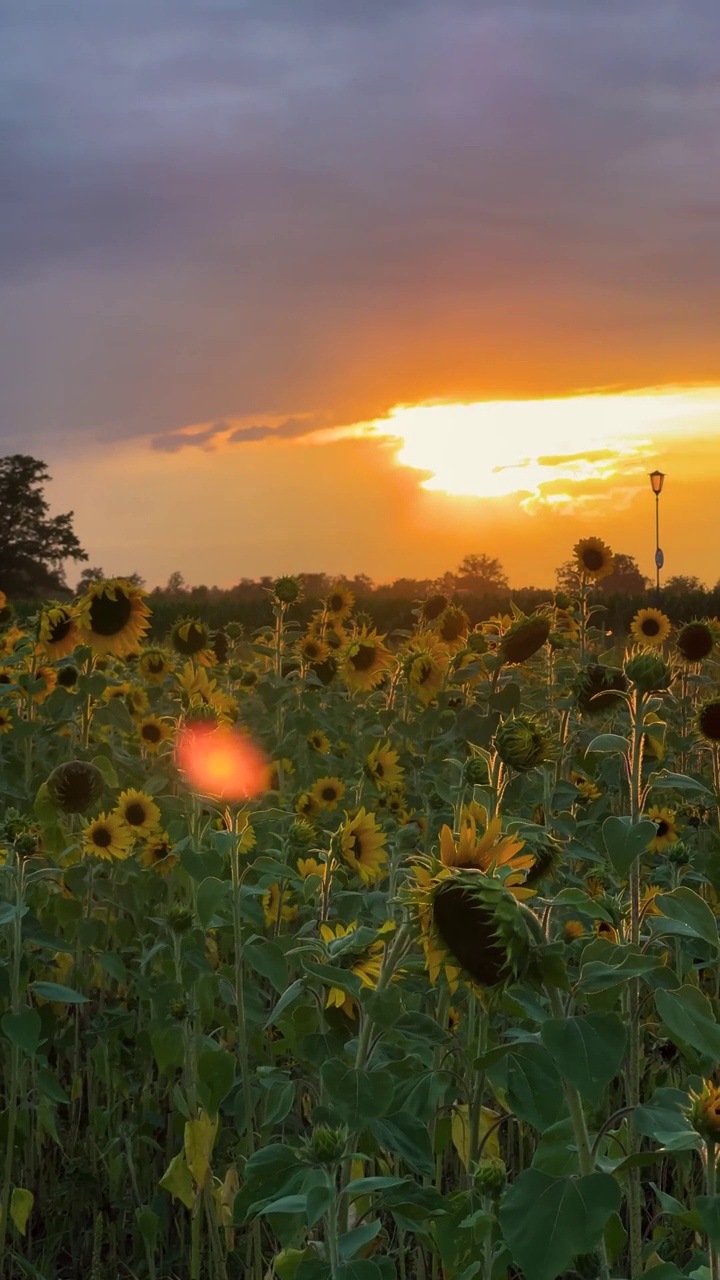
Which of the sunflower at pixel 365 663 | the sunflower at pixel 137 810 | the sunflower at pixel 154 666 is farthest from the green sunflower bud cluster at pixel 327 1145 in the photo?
the sunflower at pixel 365 663

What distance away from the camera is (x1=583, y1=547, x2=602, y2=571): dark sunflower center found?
714 centimetres

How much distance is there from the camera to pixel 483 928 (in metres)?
1.65

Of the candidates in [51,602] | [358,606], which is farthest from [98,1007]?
[358,606]

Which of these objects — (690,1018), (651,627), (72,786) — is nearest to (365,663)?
(651,627)

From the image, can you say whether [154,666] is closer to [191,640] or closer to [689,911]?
[191,640]

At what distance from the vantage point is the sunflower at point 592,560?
711 centimetres

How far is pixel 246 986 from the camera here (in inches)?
138

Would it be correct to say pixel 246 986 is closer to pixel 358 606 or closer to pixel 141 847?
pixel 141 847

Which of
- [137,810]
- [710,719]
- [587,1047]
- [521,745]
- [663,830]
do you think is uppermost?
[521,745]

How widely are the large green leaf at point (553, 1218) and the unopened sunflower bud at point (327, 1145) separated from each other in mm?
321

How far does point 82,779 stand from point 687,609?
28924 mm

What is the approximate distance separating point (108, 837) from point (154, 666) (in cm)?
211

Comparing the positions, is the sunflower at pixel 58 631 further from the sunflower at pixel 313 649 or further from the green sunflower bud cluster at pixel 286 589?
the sunflower at pixel 313 649

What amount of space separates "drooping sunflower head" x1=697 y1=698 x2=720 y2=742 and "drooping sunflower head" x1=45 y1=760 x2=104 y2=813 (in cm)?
200
